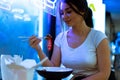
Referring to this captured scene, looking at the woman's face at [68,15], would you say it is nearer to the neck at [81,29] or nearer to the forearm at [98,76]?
the neck at [81,29]

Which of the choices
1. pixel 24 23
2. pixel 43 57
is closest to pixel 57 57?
pixel 43 57

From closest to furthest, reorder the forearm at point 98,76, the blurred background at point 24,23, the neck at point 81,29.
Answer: the forearm at point 98,76 < the neck at point 81,29 < the blurred background at point 24,23

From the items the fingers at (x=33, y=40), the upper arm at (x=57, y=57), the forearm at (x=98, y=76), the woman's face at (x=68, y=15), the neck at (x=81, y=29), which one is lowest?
the forearm at (x=98, y=76)

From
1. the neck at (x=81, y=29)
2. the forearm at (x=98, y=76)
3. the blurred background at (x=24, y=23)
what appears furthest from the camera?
the blurred background at (x=24, y=23)

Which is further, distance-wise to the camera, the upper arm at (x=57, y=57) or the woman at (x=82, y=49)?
the upper arm at (x=57, y=57)

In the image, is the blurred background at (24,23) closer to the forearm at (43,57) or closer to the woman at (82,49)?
the forearm at (43,57)

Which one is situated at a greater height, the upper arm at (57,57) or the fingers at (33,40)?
the fingers at (33,40)

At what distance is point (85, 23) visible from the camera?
1373mm

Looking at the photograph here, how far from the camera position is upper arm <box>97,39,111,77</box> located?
1.19 metres

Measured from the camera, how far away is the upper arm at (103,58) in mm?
1192

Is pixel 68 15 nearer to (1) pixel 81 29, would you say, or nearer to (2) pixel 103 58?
(1) pixel 81 29

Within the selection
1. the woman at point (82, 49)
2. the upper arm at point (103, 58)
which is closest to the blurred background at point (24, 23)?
the woman at point (82, 49)

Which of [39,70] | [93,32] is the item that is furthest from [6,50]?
[93,32]

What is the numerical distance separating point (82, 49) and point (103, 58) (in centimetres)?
11
